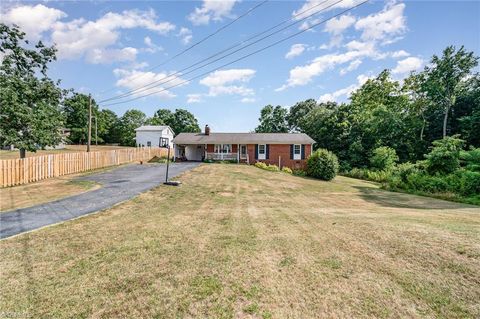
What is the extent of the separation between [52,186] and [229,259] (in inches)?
564

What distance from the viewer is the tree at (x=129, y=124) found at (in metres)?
67.8

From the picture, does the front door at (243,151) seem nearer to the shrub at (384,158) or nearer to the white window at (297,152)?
the white window at (297,152)

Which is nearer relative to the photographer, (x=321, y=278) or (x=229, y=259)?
(x=321, y=278)

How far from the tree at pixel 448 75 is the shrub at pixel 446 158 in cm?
1607

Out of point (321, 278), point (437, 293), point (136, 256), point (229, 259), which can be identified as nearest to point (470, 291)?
point (437, 293)

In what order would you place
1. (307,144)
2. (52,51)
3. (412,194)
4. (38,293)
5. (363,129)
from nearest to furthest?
(38,293)
(412,194)
(52,51)
(307,144)
(363,129)

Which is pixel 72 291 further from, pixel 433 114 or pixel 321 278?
pixel 433 114

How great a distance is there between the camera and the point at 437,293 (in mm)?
3721

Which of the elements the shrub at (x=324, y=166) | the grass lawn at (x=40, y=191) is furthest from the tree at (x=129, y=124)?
the shrub at (x=324, y=166)

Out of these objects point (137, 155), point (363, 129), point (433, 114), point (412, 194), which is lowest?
point (412, 194)

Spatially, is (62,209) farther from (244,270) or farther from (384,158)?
(384,158)

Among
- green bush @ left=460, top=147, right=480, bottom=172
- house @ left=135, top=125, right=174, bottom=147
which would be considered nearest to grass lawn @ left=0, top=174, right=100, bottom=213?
green bush @ left=460, top=147, right=480, bottom=172

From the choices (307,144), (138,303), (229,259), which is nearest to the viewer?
(138,303)

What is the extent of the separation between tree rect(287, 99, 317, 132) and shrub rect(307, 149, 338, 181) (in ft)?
115
